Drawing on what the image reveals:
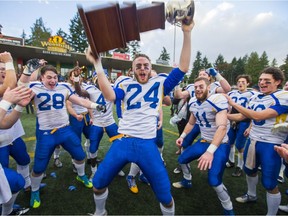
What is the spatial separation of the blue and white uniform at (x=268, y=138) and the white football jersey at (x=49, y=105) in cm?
323

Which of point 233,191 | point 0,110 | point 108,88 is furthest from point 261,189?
point 0,110

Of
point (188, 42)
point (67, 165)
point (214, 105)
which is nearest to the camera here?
point (188, 42)

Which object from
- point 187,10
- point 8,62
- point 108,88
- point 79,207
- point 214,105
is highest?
point 187,10

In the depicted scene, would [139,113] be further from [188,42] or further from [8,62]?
[8,62]

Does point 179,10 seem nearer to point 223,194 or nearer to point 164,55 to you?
point 223,194

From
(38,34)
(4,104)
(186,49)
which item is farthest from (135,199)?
(38,34)

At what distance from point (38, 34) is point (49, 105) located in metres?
56.1

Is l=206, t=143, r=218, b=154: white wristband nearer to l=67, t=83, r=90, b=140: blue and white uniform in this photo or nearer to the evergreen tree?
l=67, t=83, r=90, b=140: blue and white uniform

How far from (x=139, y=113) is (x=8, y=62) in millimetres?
1802

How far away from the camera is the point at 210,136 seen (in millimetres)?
3146

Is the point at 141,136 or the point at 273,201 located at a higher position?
the point at 141,136

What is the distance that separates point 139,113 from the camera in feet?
8.00

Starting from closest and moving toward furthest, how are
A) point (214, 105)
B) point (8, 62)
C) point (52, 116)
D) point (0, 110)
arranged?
point (0, 110), point (8, 62), point (214, 105), point (52, 116)

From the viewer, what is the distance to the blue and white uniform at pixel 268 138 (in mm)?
2562
